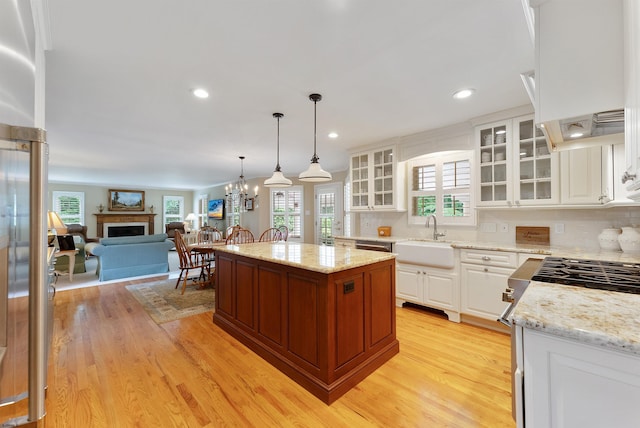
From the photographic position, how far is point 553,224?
9.89 feet

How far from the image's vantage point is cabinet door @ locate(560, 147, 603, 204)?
2.54 metres

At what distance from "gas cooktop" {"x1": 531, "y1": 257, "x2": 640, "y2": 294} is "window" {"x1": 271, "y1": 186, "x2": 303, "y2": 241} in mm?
6502

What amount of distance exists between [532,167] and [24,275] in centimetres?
380

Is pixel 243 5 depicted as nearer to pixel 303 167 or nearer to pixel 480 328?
pixel 480 328

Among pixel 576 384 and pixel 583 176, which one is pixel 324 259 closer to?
pixel 576 384

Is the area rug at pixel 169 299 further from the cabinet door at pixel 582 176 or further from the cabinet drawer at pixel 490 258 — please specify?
the cabinet door at pixel 582 176

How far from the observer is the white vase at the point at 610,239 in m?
2.53

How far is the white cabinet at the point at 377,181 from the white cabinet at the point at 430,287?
102cm

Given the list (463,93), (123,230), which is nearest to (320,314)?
(463,93)

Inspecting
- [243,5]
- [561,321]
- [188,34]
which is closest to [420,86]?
[243,5]

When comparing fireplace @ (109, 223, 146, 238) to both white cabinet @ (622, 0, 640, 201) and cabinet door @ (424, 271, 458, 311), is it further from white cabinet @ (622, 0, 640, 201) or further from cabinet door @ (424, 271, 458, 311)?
white cabinet @ (622, 0, 640, 201)

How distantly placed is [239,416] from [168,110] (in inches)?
117

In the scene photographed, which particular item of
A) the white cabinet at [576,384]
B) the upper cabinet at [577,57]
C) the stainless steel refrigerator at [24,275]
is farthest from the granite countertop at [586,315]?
the stainless steel refrigerator at [24,275]

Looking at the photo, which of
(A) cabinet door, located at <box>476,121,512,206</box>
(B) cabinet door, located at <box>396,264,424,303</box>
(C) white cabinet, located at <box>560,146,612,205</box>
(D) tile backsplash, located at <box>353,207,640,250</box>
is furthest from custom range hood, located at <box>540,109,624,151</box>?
(B) cabinet door, located at <box>396,264,424,303</box>
